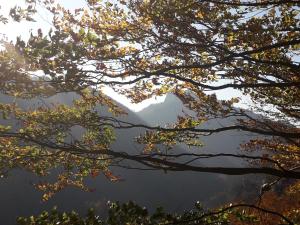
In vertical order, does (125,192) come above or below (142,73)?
below

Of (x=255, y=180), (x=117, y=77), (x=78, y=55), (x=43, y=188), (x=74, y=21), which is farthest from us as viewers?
(x=255, y=180)

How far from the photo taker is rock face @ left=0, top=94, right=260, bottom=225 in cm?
5212

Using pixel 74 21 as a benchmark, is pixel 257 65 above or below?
below

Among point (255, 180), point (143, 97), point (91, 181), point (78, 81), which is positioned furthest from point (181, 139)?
point (91, 181)

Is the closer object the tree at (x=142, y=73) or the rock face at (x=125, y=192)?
the tree at (x=142, y=73)

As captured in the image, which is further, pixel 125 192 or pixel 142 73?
pixel 125 192

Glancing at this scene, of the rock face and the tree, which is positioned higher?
the tree

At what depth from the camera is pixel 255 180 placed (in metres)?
47.9

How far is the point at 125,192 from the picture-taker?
6119cm

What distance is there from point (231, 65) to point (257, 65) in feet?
1.71

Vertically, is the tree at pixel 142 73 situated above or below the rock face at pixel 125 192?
above

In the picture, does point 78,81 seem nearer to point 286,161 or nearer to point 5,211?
point 286,161

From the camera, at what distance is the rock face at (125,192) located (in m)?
52.1

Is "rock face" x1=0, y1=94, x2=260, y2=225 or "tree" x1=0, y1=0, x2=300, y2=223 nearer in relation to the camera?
"tree" x1=0, y1=0, x2=300, y2=223
